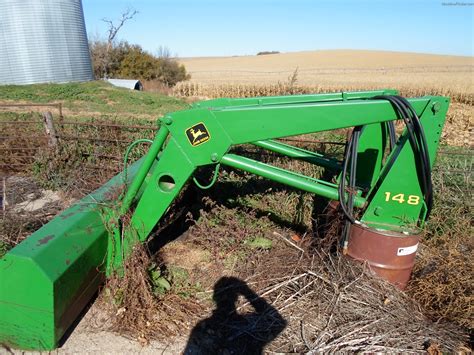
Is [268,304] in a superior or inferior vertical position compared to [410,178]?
inferior

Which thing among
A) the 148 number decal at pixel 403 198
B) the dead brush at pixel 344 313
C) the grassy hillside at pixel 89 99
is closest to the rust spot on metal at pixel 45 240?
the dead brush at pixel 344 313

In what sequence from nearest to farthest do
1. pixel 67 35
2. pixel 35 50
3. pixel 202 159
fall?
1. pixel 202 159
2. pixel 35 50
3. pixel 67 35

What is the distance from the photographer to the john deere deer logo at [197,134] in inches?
102

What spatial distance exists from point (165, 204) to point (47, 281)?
0.94 metres

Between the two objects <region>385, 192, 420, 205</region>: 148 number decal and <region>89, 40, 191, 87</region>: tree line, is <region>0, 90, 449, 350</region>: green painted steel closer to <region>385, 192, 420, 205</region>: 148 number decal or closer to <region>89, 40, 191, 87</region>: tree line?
<region>385, 192, 420, 205</region>: 148 number decal

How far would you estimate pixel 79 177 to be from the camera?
19.0ft

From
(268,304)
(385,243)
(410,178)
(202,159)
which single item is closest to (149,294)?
(268,304)

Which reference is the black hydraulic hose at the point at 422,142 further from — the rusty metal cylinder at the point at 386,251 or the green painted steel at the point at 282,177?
the green painted steel at the point at 282,177

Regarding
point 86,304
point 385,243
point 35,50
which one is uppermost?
point 35,50

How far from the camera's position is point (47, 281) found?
2.36 meters

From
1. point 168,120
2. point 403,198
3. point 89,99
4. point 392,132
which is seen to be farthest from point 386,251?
point 89,99

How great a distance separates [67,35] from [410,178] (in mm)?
24314

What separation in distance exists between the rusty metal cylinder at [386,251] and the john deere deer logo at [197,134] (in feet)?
4.58

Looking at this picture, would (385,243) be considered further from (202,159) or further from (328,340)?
(202,159)
